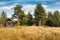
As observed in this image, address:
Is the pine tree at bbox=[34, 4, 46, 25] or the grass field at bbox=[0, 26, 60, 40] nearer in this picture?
the grass field at bbox=[0, 26, 60, 40]

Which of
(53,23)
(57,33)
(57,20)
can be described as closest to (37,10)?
(53,23)

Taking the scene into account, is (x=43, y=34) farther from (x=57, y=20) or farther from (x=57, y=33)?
(x=57, y=20)

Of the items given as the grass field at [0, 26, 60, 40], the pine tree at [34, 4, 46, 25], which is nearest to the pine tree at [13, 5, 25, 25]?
the pine tree at [34, 4, 46, 25]

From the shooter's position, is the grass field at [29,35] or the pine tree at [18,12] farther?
the pine tree at [18,12]

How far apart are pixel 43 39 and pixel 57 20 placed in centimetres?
4567

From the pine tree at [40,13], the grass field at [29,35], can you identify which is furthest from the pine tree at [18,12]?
the grass field at [29,35]

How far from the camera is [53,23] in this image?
156 feet

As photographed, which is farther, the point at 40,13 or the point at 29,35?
the point at 40,13

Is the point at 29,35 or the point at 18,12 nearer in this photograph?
the point at 29,35

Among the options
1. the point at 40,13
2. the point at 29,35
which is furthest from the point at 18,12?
the point at 29,35

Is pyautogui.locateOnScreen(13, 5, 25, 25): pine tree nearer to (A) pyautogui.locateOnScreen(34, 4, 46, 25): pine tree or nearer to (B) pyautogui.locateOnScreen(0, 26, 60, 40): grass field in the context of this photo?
(A) pyautogui.locateOnScreen(34, 4, 46, 25): pine tree

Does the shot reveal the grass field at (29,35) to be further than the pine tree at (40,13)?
No

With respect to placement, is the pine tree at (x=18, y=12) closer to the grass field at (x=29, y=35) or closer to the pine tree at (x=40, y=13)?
the pine tree at (x=40, y=13)

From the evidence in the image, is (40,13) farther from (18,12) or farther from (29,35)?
(29,35)
